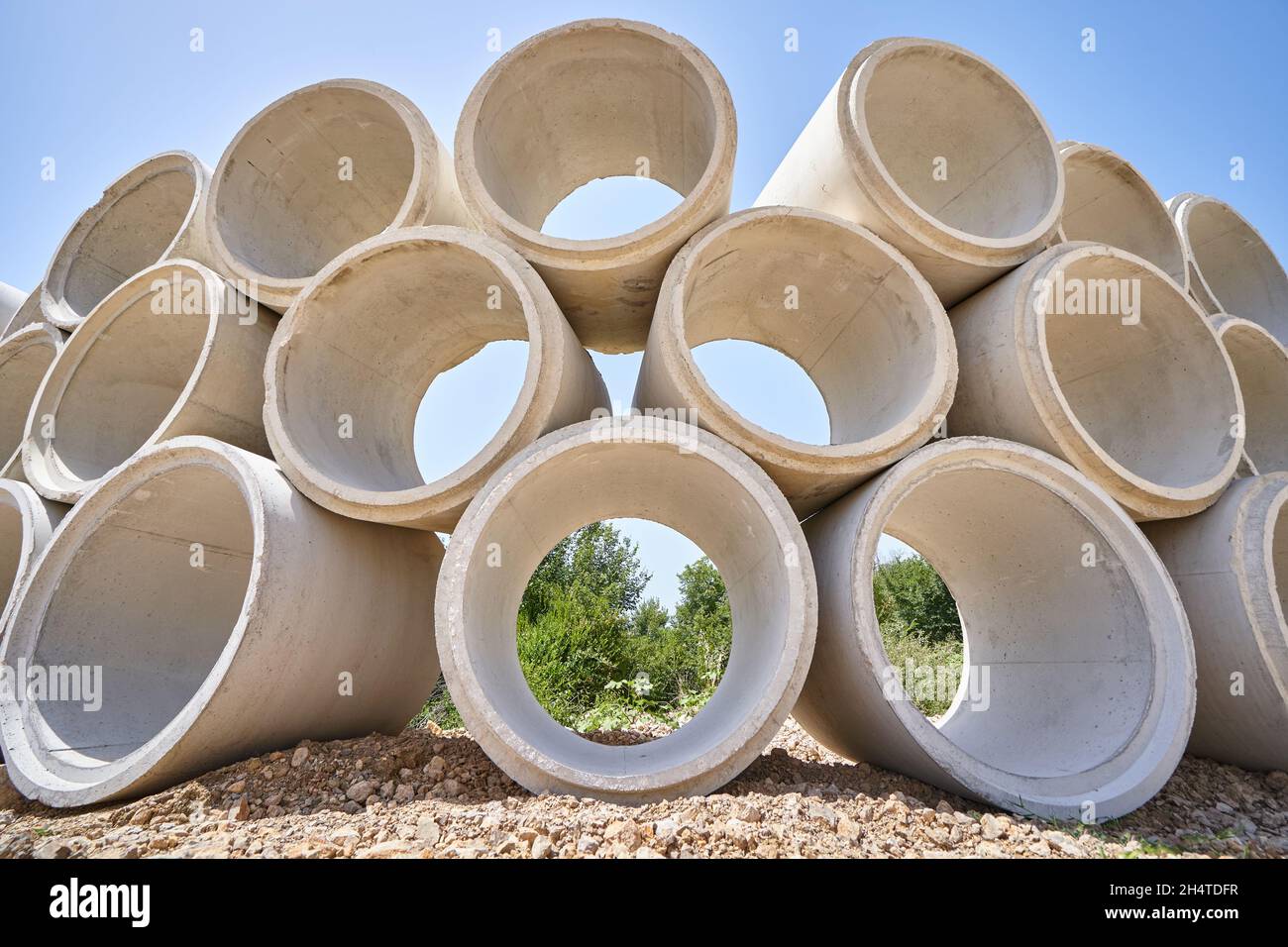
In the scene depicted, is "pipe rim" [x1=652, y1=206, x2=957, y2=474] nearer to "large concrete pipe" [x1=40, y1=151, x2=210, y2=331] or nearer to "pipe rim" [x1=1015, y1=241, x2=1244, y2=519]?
"pipe rim" [x1=1015, y1=241, x2=1244, y2=519]

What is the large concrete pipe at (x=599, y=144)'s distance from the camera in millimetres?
4461

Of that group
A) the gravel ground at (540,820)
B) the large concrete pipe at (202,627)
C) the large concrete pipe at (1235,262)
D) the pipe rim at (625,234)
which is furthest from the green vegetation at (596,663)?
the large concrete pipe at (1235,262)

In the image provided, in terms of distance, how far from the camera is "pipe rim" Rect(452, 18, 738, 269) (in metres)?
4.38

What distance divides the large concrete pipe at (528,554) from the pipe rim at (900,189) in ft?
7.14

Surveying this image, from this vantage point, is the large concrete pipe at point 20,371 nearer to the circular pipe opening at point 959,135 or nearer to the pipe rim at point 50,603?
the pipe rim at point 50,603

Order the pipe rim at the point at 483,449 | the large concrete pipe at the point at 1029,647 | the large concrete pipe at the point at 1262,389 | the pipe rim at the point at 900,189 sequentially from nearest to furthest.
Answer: the large concrete pipe at the point at 1029,647
the pipe rim at the point at 483,449
the pipe rim at the point at 900,189
the large concrete pipe at the point at 1262,389

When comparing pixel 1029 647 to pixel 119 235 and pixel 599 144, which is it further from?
pixel 119 235

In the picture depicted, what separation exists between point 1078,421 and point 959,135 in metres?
2.62

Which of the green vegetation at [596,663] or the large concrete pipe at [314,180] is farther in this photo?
the green vegetation at [596,663]

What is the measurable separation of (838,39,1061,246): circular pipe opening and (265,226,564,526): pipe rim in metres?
2.51

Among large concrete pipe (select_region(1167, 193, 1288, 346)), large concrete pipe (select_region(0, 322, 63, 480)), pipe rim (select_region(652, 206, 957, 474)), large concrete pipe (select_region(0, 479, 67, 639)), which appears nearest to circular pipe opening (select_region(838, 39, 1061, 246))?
pipe rim (select_region(652, 206, 957, 474))

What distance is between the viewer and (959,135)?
5.45 m

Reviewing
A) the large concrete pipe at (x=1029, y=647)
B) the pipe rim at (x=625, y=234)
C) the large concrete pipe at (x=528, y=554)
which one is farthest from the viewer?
the pipe rim at (x=625, y=234)
